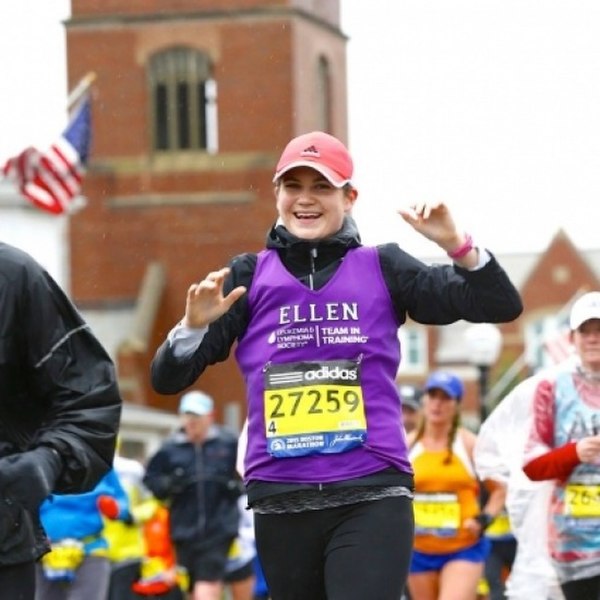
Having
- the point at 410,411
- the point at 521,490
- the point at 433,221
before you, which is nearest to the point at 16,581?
the point at 433,221

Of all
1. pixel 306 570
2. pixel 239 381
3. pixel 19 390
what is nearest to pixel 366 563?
pixel 306 570

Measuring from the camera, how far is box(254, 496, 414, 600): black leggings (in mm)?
7302

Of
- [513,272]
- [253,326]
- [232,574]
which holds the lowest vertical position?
[232,574]

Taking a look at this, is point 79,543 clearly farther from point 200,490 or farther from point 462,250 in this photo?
point 462,250

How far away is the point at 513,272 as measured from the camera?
96562 mm

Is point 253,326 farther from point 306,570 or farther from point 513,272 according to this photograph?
point 513,272

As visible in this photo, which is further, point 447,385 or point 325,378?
point 447,385

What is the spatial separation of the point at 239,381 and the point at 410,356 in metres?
24.1

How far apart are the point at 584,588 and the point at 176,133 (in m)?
67.3

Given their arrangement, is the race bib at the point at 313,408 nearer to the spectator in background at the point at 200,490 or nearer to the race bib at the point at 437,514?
the race bib at the point at 437,514

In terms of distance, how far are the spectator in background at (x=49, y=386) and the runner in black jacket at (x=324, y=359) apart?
38.7 inches

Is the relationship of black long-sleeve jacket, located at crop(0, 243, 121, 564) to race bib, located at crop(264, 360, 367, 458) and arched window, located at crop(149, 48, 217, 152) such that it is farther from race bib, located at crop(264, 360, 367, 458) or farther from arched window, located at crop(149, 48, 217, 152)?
arched window, located at crop(149, 48, 217, 152)

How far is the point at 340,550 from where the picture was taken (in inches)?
290

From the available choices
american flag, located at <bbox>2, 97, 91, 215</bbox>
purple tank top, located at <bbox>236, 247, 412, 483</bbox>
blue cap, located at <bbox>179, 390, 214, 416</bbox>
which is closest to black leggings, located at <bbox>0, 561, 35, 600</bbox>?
purple tank top, located at <bbox>236, 247, 412, 483</bbox>
